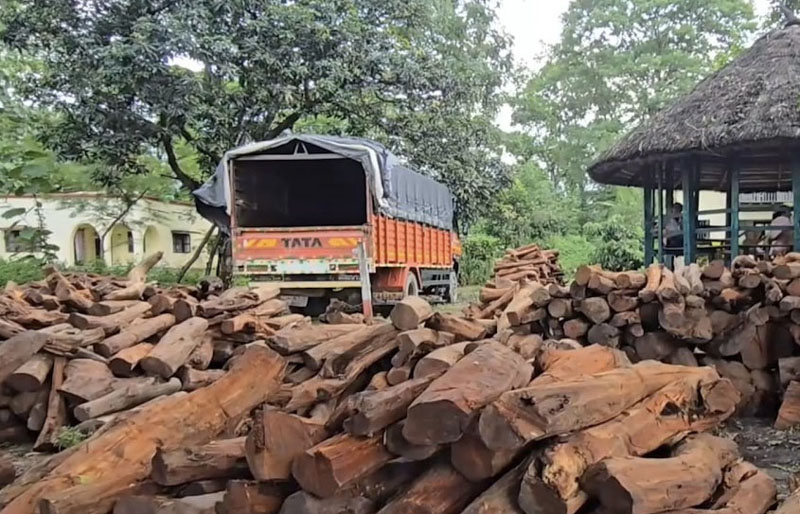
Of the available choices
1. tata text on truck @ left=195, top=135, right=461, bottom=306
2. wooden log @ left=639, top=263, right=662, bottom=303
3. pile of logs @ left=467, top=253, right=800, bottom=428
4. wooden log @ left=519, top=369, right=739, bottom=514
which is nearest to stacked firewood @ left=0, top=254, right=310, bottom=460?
pile of logs @ left=467, top=253, right=800, bottom=428

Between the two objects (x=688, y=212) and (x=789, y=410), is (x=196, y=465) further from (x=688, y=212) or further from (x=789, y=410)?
(x=688, y=212)

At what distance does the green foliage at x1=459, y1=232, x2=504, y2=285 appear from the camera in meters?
25.5

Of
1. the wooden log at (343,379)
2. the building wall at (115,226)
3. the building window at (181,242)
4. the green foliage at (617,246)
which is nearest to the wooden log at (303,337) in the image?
the wooden log at (343,379)

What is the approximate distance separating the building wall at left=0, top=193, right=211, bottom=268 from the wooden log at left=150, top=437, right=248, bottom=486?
17070 mm

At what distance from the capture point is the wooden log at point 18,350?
527 centimetres

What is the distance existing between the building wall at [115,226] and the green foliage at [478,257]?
8.81 metres

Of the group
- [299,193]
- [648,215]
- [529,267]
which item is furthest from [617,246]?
[299,193]

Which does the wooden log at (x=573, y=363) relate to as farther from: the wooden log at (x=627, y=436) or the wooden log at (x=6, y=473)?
the wooden log at (x=6, y=473)

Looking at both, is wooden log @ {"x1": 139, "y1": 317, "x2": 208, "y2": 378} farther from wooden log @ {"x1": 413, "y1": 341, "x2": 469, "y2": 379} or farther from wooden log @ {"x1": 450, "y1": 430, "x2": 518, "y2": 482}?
wooden log @ {"x1": 450, "y1": 430, "x2": 518, "y2": 482}

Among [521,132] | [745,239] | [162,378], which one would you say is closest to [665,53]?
[521,132]

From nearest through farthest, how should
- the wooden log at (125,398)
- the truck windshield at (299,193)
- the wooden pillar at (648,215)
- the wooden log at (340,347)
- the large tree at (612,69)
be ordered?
the wooden log at (340,347) < the wooden log at (125,398) < the truck windshield at (299,193) < the wooden pillar at (648,215) < the large tree at (612,69)

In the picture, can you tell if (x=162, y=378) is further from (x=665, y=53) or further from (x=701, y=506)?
(x=665, y=53)

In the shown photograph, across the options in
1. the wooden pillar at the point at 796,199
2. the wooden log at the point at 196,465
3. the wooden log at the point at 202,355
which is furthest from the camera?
the wooden pillar at the point at 796,199

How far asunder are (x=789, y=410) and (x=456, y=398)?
399cm
